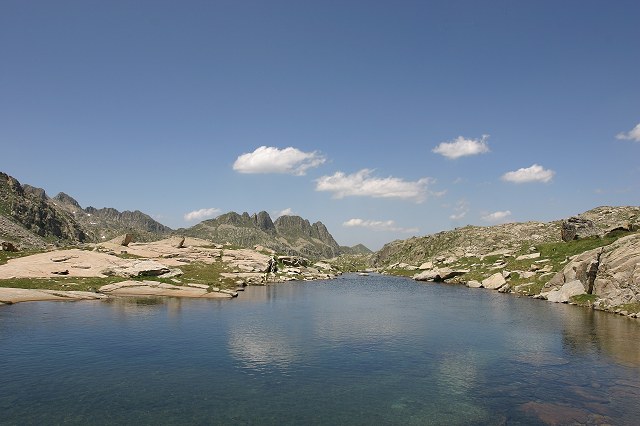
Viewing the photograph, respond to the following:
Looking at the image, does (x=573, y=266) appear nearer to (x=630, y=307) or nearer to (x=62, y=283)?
(x=630, y=307)

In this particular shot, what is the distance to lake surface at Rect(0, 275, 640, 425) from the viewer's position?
1254 inches

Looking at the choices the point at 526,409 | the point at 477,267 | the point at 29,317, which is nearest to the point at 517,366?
the point at 526,409

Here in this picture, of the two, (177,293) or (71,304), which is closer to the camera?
(71,304)

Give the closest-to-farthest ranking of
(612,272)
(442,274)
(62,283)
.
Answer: (612,272) → (62,283) → (442,274)

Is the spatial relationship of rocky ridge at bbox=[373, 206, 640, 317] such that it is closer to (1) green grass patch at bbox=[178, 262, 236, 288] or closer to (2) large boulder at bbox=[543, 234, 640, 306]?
(2) large boulder at bbox=[543, 234, 640, 306]

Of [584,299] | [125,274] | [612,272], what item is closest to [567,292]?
[584,299]

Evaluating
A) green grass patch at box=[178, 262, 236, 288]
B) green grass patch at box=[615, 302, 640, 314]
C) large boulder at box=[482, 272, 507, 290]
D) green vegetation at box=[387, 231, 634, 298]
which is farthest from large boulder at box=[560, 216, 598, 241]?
green grass patch at box=[178, 262, 236, 288]

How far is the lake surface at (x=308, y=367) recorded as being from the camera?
31.8 metres

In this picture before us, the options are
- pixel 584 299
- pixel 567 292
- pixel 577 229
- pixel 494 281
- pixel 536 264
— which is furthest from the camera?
pixel 577 229

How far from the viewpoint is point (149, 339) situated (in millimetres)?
52781

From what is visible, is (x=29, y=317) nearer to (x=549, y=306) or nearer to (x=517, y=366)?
(x=517, y=366)

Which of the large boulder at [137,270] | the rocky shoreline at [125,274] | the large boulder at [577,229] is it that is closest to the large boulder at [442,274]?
the large boulder at [577,229]

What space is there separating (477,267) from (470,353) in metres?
111

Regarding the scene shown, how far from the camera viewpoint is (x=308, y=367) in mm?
43219
